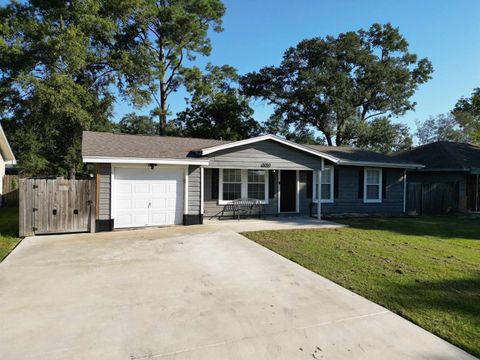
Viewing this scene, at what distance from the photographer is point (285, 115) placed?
32.6 meters

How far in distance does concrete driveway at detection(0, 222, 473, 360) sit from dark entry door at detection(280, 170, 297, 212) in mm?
7419

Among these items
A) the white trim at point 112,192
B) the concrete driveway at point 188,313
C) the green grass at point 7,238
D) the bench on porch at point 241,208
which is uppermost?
the white trim at point 112,192

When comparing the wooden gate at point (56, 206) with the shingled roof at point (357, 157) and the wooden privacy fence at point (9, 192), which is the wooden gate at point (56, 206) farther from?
the wooden privacy fence at point (9, 192)

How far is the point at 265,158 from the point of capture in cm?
1255

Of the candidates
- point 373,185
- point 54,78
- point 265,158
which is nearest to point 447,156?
point 373,185

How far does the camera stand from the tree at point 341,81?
29.8 meters

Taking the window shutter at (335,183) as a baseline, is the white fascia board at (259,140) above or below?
above

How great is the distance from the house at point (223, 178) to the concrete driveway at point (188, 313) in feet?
12.0

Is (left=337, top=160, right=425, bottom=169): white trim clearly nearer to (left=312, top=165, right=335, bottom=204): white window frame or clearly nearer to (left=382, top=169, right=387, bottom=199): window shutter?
(left=382, top=169, right=387, bottom=199): window shutter

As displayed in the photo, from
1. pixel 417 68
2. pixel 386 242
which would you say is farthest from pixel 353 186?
pixel 417 68

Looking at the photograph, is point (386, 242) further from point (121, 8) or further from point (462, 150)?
point (121, 8)

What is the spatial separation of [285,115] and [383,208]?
1919 cm

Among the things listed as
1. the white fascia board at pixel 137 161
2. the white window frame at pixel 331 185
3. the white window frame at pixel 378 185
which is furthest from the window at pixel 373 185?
the white fascia board at pixel 137 161

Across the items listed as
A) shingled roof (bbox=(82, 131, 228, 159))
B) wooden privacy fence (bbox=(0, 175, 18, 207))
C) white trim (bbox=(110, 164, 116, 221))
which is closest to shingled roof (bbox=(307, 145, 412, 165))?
shingled roof (bbox=(82, 131, 228, 159))
